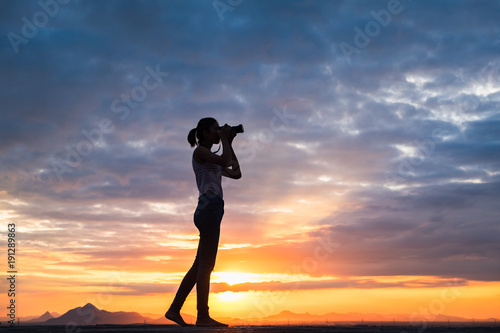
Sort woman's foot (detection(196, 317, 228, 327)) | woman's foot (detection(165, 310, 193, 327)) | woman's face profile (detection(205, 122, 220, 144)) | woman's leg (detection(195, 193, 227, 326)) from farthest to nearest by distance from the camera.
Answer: woman's face profile (detection(205, 122, 220, 144)) → woman's foot (detection(165, 310, 193, 327)) → woman's leg (detection(195, 193, 227, 326)) → woman's foot (detection(196, 317, 228, 327))

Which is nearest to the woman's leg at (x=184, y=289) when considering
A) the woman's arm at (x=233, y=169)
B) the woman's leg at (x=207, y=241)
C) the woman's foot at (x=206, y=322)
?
the woman's leg at (x=207, y=241)

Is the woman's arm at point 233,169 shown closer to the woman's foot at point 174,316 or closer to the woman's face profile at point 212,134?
the woman's face profile at point 212,134

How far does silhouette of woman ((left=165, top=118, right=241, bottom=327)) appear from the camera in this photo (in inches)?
302

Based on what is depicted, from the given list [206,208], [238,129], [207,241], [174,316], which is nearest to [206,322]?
[174,316]

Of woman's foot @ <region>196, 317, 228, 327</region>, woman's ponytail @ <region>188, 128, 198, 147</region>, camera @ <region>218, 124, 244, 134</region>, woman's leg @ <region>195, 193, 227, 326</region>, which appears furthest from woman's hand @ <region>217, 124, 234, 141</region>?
woman's foot @ <region>196, 317, 228, 327</region>

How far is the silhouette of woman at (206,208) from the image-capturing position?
7.68 metres

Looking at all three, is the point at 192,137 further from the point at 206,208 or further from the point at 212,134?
the point at 206,208

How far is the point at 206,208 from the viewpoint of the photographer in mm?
7664

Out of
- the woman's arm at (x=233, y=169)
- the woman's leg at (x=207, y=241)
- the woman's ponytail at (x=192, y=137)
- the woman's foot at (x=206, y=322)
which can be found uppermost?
the woman's ponytail at (x=192, y=137)

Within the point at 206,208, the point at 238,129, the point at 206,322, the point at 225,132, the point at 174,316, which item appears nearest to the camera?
the point at 206,322

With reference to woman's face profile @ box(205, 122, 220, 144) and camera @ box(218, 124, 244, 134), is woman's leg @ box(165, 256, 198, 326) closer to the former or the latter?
woman's face profile @ box(205, 122, 220, 144)

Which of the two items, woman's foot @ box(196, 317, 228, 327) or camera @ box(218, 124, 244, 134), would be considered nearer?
woman's foot @ box(196, 317, 228, 327)

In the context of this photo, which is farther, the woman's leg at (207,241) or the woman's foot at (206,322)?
the woman's leg at (207,241)

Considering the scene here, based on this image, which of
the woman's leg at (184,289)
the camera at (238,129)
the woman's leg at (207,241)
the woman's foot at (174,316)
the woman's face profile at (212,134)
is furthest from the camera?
the camera at (238,129)
